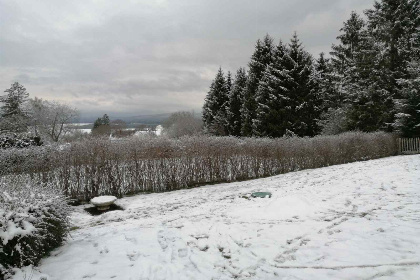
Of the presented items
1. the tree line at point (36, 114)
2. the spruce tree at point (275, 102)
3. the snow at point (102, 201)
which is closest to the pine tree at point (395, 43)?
the spruce tree at point (275, 102)

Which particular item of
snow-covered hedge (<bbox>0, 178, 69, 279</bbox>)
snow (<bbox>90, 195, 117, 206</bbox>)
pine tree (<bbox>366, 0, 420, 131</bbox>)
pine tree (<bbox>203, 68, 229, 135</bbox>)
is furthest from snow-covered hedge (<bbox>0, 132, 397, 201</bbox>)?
pine tree (<bbox>203, 68, 229, 135</bbox>)

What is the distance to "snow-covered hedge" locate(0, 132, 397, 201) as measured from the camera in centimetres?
899

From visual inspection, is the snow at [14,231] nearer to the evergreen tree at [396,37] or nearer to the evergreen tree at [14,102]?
the evergreen tree at [396,37]

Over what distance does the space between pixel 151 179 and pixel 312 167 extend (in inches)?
362

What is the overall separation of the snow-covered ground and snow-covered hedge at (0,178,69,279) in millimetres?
206

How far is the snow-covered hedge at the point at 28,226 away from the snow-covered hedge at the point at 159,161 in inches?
197

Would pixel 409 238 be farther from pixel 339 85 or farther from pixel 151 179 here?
pixel 339 85

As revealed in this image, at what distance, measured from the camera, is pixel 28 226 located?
3.38m

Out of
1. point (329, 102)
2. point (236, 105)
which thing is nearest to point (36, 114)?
point (236, 105)

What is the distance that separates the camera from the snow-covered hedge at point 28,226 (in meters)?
3.20

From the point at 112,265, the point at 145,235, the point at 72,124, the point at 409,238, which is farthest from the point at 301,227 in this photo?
the point at 72,124

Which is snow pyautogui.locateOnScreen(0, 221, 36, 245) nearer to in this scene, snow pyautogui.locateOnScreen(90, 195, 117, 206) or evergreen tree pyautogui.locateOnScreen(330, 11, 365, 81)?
snow pyautogui.locateOnScreen(90, 195, 117, 206)

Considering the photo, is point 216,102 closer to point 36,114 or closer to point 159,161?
point 159,161

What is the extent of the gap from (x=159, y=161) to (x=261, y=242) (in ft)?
22.8
